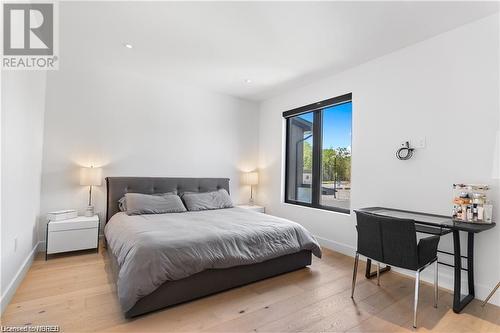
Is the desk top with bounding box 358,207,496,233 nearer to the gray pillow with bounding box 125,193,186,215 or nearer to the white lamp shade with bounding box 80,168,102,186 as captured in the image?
the gray pillow with bounding box 125,193,186,215

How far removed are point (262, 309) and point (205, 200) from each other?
7.07ft

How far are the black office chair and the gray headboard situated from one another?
281 cm

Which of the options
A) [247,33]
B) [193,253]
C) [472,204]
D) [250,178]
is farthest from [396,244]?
[250,178]

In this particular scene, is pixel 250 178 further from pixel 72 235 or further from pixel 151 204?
pixel 72 235

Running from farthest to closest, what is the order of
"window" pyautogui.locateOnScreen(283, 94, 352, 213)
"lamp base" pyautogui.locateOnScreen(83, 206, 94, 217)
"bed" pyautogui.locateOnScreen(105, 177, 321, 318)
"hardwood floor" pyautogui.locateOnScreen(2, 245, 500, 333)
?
"window" pyautogui.locateOnScreen(283, 94, 352, 213) < "lamp base" pyautogui.locateOnScreen(83, 206, 94, 217) < "bed" pyautogui.locateOnScreen(105, 177, 321, 318) < "hardwood floor" pyautogui.locateOnScreen(2, 245, 500, 333)

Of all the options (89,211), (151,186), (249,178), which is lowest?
(89,211)

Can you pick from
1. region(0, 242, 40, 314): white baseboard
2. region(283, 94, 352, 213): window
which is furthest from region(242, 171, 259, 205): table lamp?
region(0, 242, 40, 314): white baseboard

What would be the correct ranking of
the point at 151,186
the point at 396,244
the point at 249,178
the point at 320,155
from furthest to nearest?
the point at 249,178 → the point at 320,155 → the point at 151,186 → the point at 396,244

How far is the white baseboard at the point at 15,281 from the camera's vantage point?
6.53 ft

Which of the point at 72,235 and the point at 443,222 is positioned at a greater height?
the point at 443,222

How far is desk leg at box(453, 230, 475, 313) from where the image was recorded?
2.15m

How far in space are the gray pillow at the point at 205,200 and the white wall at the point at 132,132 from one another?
61 cm

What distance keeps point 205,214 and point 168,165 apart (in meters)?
1.34

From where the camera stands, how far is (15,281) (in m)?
2.29
